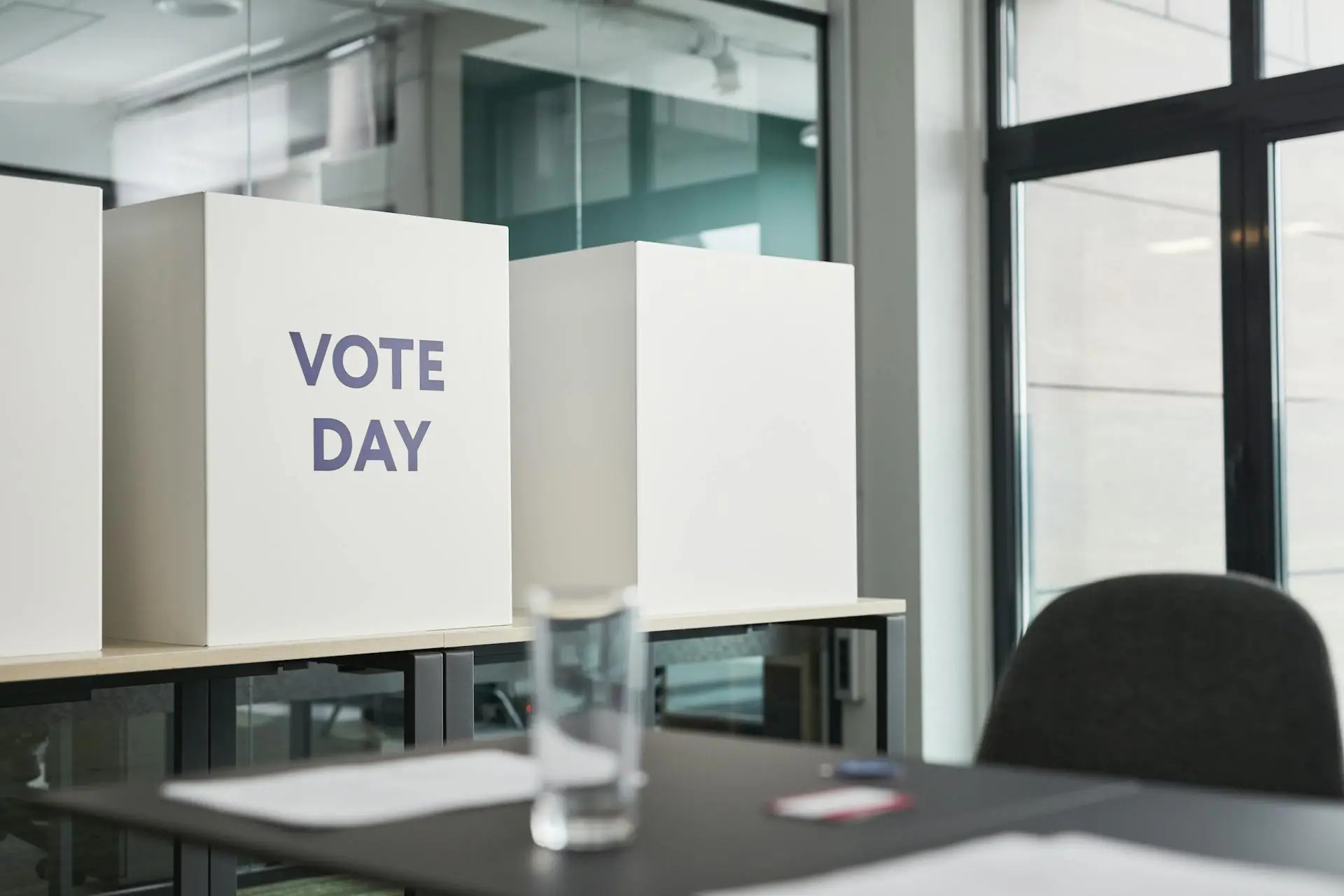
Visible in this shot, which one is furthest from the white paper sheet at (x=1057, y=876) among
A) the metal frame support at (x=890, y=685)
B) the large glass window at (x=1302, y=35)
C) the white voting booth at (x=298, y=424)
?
the large glass window at (x=1302, y=35)

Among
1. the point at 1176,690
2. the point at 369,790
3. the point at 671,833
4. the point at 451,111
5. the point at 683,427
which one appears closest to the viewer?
the point at 671,833

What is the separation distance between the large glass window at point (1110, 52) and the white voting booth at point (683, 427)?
1369mm

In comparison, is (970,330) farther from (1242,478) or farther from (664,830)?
(664,830)

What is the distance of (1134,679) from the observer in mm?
1570

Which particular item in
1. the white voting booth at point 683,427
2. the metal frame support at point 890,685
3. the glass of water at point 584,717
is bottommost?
the metal frame support at point 890,685

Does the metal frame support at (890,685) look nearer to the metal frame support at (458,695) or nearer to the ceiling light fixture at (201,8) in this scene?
the metal frame support at (458,695)

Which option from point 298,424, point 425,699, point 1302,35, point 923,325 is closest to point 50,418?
point 298,424

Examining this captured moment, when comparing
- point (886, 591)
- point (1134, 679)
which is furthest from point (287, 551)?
point (886, 591)

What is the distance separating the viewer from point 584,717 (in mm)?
923

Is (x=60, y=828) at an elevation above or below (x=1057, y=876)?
below

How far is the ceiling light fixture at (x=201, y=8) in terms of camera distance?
3.05m

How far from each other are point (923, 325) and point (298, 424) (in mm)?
2191

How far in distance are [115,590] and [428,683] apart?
1.62ft

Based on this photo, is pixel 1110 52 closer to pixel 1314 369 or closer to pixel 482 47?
pixel 1314 369
